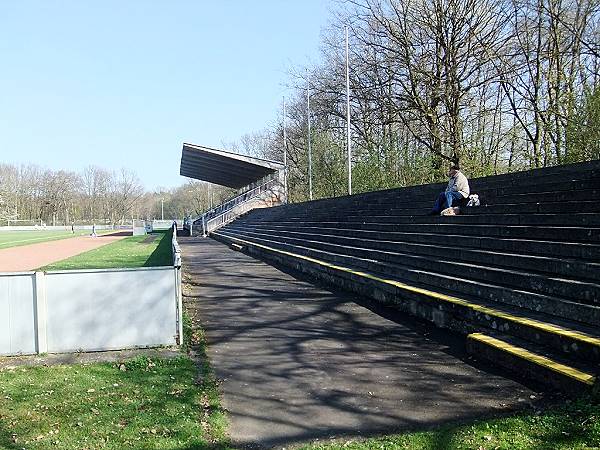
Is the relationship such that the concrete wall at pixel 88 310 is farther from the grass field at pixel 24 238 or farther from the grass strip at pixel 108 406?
the grass field at pixel 24 238

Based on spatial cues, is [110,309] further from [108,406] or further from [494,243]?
[494,243]

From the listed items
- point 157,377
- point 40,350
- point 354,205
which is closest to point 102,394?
point 157,377

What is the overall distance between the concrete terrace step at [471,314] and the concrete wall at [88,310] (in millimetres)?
3758

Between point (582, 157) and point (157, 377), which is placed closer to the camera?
point (157, 377)

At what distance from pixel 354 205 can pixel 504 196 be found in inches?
369

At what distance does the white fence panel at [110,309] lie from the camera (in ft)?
23.2

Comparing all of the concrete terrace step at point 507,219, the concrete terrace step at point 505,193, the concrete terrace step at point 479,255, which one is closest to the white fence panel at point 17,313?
the concrete terrace step at point 479,255

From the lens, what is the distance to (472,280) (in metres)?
8.25

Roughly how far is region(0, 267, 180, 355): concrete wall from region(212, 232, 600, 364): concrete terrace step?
12.3 ft

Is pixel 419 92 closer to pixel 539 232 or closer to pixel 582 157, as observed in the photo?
pixel 582 157

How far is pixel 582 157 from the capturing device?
1583 centimetres

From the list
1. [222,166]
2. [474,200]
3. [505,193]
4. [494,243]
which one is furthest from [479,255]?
[222,166]

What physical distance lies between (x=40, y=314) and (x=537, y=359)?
5949 millimetres

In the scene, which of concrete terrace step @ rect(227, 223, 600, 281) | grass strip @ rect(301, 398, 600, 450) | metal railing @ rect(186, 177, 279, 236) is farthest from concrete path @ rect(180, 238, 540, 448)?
metal railing @ rect(186, 177, 279, 236)
